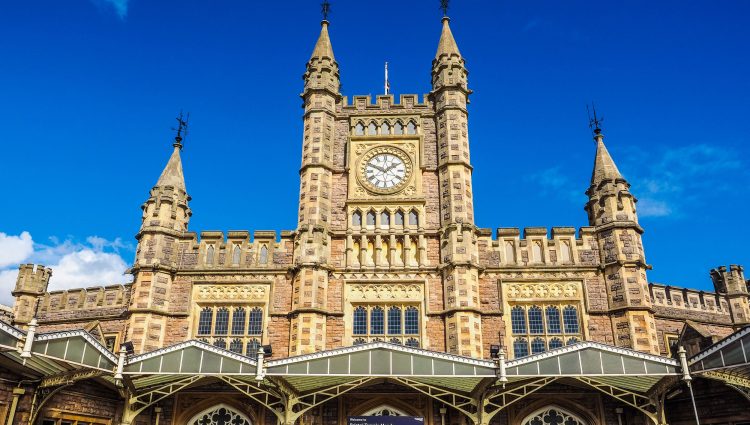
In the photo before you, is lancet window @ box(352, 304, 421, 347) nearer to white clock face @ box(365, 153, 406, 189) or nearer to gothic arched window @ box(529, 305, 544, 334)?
gothic arched window @ box(529, 305, 544, 334)

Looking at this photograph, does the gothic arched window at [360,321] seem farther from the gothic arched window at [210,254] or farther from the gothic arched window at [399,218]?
the gothic arched window at [210,254]

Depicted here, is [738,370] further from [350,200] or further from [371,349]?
[350,200]

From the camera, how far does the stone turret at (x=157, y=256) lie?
2414 cm

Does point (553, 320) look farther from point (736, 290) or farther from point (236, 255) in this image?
point (236, 255)

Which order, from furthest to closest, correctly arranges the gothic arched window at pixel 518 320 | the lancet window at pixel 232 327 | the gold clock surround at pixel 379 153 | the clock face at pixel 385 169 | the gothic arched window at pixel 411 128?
A: the gothic arched window at pixel 411 128
the clock face at pixel 385 169
the gold clock surround at pixel 379 153
the lancet window at pixel 232 327
the gothic arched window at pixel 518 320

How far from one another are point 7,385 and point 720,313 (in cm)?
2733

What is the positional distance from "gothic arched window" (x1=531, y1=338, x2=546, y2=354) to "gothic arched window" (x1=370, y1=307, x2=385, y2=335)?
19.5 feet

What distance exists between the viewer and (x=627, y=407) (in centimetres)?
2223

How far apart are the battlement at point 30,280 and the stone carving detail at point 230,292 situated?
805cm

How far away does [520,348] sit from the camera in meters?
23.9

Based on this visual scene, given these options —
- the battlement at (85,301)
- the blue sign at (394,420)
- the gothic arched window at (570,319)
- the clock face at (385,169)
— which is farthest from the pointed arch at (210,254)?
the gothic arched window at (570,319)

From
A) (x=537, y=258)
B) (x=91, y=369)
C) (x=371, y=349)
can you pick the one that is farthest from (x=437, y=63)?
(x=91, y=369)

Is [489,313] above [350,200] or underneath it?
underneath

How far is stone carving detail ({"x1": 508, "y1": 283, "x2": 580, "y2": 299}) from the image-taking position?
24.7 meters
